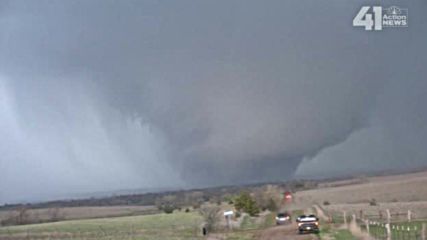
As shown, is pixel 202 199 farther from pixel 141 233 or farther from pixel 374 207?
pixel 141 233

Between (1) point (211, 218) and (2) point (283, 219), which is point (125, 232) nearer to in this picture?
(1) point (211, 218)

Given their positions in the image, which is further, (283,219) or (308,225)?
(283,219)

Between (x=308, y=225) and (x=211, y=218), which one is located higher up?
(x=211, y=218)

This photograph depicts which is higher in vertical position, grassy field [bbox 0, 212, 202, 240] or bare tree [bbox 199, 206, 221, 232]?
bare tree [bbox 199, 206, 221, 232]

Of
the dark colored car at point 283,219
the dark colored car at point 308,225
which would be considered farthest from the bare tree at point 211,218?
the dark colored car at point 308,225

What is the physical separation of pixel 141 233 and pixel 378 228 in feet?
100

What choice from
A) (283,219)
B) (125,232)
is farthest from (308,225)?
(283,219)

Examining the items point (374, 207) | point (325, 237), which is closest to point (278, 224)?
point (374, 207)

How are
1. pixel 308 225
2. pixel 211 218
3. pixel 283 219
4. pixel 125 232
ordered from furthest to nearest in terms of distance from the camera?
pixel 283 219 → pixel 211 218 → pixel 125 232 → pixel 308 225

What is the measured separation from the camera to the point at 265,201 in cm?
14238

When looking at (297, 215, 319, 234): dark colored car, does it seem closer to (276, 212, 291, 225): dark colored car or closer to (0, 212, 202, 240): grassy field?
(0, 212, 202, 240): grassy field

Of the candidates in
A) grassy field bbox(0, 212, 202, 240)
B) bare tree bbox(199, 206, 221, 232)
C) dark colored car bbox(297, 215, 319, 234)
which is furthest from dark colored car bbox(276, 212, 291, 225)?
dark colored car bbox(297, 215, 319, 234)

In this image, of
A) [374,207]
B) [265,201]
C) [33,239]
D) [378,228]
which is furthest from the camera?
[265,201]

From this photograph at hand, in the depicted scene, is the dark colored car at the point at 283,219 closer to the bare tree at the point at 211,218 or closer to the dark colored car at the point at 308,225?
the bare tree at the point at 211,218
